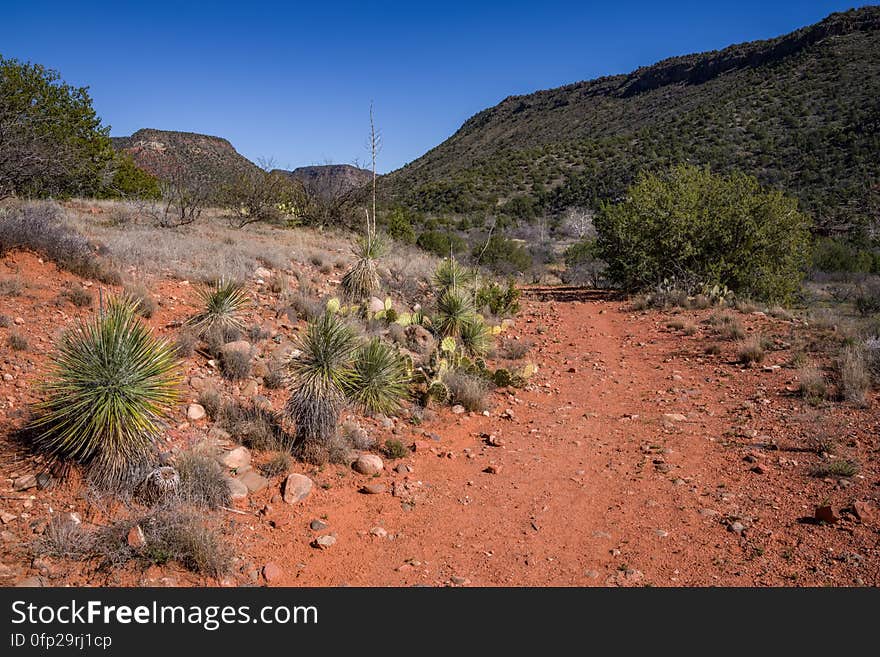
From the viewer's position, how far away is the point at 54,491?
174 inches

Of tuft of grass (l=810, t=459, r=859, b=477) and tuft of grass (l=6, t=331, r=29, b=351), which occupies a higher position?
tuft of grass (l=6, t=331, r=29, b=351)

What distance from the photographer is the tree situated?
1232 cm

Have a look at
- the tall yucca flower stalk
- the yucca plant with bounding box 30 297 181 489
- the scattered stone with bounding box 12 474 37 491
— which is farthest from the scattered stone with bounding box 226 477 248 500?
the scattered stone with bounding box 12 474 37 491

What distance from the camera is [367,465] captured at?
18.9ft

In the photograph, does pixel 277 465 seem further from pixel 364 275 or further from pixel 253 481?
pixel 364 275

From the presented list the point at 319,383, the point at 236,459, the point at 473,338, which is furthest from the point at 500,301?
the point at 236,459

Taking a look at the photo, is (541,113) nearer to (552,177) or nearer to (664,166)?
(552,177)

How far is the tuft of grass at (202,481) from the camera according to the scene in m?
4.54

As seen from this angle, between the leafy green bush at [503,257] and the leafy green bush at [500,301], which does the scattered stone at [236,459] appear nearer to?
the leafy green bush at [500,301]

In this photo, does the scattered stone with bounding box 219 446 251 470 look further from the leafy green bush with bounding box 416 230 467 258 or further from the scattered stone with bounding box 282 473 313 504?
the leafy green bush with bounding box 416 230 467 258

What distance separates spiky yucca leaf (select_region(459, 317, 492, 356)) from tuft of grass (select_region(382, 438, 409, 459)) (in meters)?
3.77

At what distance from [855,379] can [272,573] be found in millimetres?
7489

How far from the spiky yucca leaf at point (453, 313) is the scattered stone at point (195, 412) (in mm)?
4828

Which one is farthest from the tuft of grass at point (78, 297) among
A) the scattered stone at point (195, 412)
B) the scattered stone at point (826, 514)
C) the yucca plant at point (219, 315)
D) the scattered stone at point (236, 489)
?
the scattered stone at point (826, 514)
